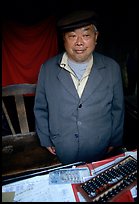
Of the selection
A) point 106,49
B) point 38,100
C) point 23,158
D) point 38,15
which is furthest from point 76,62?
point 106,49

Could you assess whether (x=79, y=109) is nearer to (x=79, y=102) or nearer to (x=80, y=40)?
(x=79, y=102)

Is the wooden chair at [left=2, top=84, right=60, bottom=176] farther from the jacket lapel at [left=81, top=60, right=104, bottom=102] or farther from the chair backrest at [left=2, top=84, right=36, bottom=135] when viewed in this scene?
the jacket lapel at [left=81, top=60, right=104, bottom=102]

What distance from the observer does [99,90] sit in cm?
225

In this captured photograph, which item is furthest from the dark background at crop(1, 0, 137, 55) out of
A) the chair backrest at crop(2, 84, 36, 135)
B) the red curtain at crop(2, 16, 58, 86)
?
the chair backrest at crop(2, 84, 36, 135)

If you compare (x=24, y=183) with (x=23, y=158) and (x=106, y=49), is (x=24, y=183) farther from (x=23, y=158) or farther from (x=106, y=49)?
(x=106, y=49)

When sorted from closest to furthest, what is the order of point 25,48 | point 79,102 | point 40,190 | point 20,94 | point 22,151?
point 40,190 → point 79,102 → point 22,151 → point 20,94 → point 25,48

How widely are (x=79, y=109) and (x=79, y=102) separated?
7cm

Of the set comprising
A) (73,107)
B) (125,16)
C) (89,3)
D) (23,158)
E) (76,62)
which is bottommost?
(23,158)

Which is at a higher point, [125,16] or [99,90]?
[125,16]

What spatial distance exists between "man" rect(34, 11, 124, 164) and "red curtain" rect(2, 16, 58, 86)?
52.0 inches

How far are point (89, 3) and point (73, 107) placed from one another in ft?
8.12

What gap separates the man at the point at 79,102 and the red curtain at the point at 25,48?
1.32 metres

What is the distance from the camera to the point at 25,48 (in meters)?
3.53

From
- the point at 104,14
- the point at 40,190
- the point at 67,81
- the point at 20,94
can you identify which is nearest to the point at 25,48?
the point at 20,94
